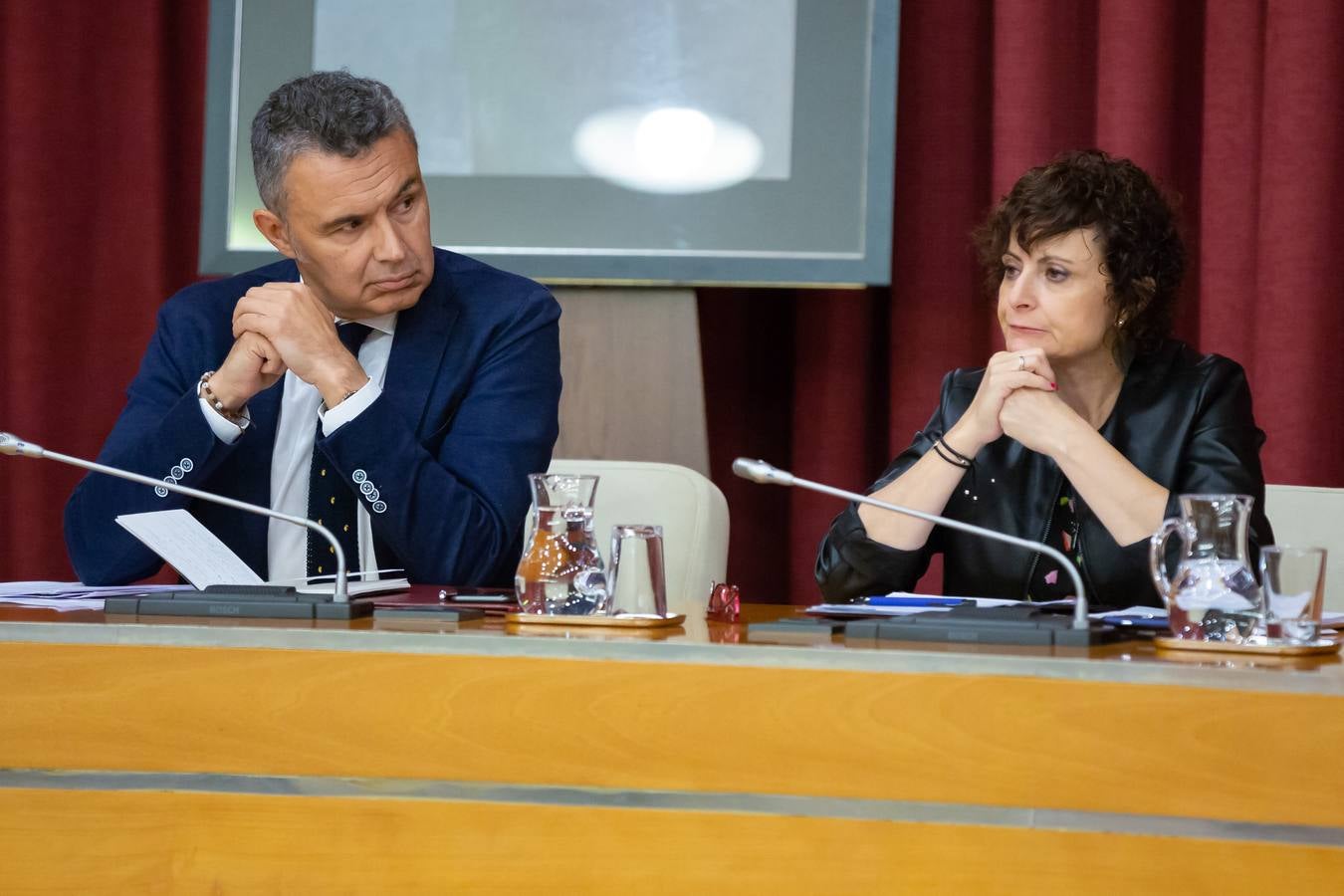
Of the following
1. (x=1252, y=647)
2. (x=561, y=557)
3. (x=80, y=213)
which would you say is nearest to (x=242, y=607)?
(x=561, y=557)

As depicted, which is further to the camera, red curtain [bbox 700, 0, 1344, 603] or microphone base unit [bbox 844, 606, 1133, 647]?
red curtain [bbox 700, 0, 1344, 603]

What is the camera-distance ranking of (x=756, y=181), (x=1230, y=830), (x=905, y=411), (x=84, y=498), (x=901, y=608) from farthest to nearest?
1. (x=905, y=411)
2. (x=756, y=181)
3. (x=84, y=498)
4. (x=901, y=608)
5. (x=1230, y=830)

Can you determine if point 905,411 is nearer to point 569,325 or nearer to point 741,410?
A: point 741,410

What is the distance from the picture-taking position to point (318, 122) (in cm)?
185

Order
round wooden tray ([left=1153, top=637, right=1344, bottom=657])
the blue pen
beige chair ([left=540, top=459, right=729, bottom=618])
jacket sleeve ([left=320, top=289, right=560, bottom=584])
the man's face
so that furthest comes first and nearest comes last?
1. beige chair ([left=540, top=459, right=729, bottom=618])
2. the man's face
3. jacket sleeve ([left=320, top=289, right=560, bottom=584])
4. the blue pen
5. round wooden tray ([left=1153, top=637, right=1344, bottom=657])

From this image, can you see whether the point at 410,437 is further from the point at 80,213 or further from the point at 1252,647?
the point at 80,213

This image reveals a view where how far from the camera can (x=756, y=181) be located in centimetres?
256

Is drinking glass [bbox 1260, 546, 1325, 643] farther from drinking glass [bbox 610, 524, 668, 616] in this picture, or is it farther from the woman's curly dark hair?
the woman's curly dark hair

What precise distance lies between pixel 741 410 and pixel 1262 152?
1028 millimetres

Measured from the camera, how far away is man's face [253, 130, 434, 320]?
1.84 m

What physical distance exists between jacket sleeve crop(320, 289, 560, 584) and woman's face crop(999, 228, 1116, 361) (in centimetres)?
60

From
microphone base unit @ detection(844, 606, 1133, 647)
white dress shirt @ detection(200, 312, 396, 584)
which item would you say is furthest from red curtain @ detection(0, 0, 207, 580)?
microphone base unit @ detection(844, 606, 1133, 647)

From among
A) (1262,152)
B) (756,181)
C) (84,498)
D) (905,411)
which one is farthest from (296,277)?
(1262,152)

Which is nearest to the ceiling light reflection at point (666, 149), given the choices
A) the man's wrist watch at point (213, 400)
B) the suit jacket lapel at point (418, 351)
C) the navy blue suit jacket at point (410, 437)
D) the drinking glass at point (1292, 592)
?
the navy blue suit jacket at point (410, 437)
